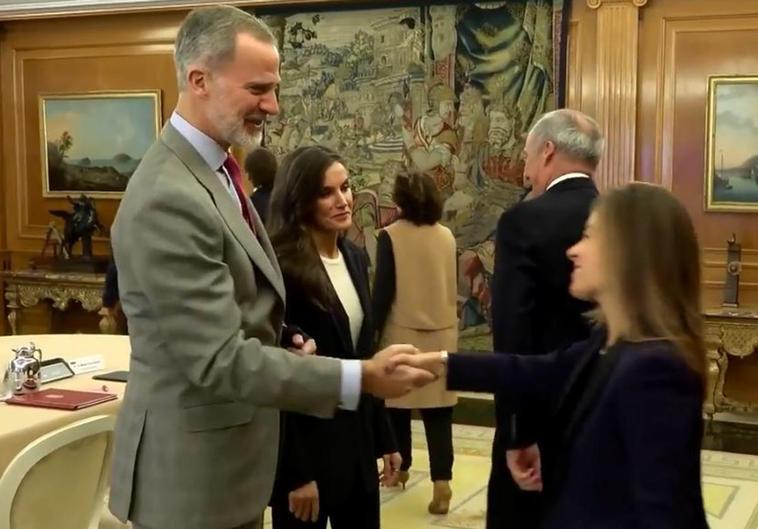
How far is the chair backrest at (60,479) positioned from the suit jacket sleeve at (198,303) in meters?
0.68

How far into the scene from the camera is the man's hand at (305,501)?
257 centimetres

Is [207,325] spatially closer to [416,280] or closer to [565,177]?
[565,177]

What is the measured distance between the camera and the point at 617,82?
22.2 ft

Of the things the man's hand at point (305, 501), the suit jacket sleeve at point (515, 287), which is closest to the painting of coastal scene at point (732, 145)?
the suit jacket sleeve at point (515, 287)

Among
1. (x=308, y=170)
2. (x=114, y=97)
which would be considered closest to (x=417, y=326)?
(x=308, y=170)

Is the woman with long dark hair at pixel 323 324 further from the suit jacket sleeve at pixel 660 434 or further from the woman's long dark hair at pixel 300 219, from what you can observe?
the suit jacket sleeve at pixel 660 434

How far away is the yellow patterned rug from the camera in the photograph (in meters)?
4.48

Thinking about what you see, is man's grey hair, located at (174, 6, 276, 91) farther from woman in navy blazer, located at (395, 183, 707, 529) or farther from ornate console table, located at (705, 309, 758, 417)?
ornate console table, located at (705, 309, 758, 417)

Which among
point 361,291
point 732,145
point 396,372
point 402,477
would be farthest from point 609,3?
point 396,372

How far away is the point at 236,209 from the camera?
1969 millimetres

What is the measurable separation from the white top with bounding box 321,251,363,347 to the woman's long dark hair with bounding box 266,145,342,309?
0.09 m

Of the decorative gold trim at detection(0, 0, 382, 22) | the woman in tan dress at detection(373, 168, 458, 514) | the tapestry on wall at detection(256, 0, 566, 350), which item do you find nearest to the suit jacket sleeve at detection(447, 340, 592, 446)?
the woman in tan dress at detection(373, 168, 458, 514)

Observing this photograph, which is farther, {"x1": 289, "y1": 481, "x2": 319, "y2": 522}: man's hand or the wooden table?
the wooden table

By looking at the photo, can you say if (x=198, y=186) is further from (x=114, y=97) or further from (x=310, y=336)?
(x=114, y=97)
